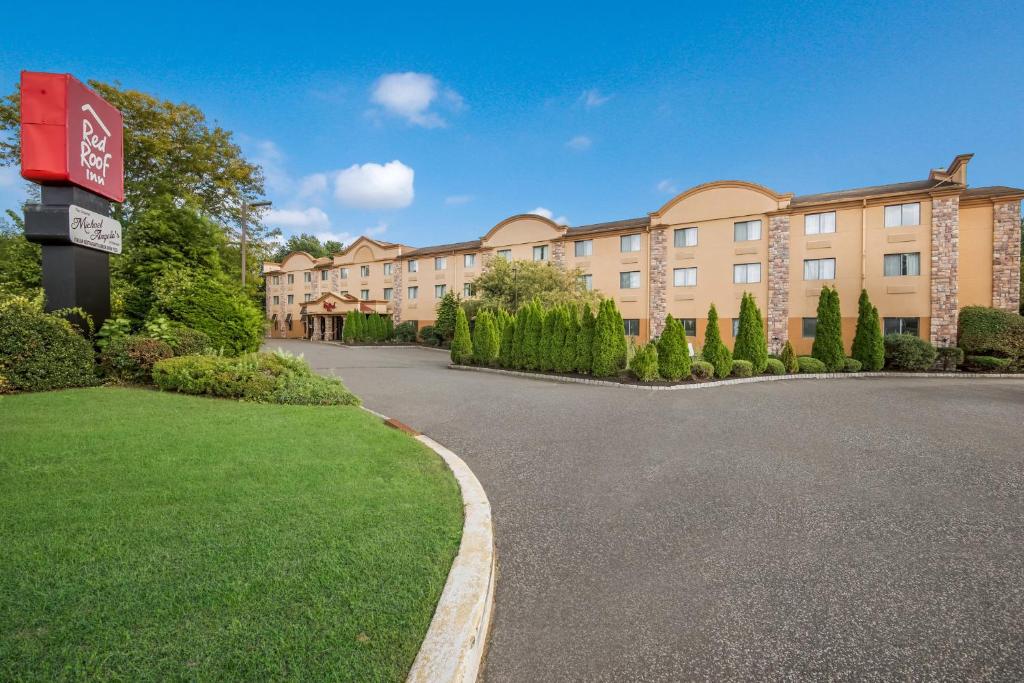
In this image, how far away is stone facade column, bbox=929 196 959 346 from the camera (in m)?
20.8

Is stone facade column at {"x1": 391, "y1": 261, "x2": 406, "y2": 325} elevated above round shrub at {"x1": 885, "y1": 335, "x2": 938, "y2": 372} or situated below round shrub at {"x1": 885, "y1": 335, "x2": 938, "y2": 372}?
above

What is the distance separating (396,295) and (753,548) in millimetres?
41253

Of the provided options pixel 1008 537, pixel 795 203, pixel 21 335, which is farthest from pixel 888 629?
pixel 795 203

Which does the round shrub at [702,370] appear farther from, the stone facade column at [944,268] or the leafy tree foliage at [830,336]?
the stone facade column at [944,268]

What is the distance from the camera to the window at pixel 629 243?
29.2 meters

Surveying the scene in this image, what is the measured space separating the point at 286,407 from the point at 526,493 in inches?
211

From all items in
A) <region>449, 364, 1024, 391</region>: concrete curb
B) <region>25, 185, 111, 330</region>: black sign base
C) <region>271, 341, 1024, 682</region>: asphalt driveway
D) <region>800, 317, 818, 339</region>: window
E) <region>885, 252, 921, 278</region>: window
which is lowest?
<region>271, 341, 1024, 682</region>: asphalt driveway

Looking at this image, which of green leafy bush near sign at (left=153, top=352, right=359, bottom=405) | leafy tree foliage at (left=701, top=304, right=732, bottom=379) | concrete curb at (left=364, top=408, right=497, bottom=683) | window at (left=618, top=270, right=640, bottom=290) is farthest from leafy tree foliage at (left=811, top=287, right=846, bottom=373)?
concrete curb at (left=364, top=408, right=497, bottom=683)

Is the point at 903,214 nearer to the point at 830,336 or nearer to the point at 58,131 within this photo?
the point at 830,336

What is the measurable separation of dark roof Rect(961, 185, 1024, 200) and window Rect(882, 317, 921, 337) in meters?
6.05

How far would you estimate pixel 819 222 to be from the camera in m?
23.8

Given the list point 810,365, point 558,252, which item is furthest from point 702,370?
point 558,252

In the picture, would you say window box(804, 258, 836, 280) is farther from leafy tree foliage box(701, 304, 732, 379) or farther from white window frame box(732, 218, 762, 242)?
leafy tree foliage box(701, 304, 732, 379)

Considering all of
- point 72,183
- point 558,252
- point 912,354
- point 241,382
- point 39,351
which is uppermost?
point 558,252
